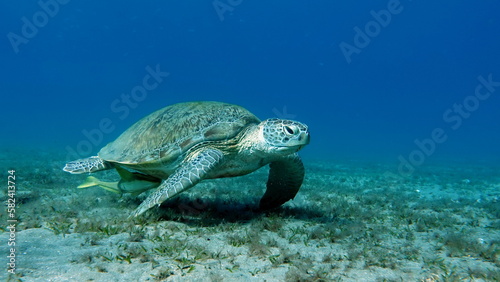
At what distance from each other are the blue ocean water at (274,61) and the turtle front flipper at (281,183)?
241ft

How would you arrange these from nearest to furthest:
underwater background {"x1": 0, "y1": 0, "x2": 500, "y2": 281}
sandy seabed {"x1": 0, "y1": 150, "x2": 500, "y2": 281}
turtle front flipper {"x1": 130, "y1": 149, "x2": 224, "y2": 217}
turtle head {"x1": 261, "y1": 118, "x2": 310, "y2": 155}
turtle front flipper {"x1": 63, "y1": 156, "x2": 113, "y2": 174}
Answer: sandy seabed {"x1": 0, "y1": 150, "x2": 500, "y2": 281}
turtle front flipper {"x1": 130, "y1": 149, "x2": 224, "y2": 217}
turtle head {"x1": 261, "y1": 118, "x2": 310, "y2": 155}
turtle front flipper {"x1": 63, "y1": 156, "x2": 113, "y2": 174}
underwater background {"x1": 0, "y1": 0, "x2": 500, "y2": 281}

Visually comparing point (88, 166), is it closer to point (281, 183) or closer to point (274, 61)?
point (281, 183)

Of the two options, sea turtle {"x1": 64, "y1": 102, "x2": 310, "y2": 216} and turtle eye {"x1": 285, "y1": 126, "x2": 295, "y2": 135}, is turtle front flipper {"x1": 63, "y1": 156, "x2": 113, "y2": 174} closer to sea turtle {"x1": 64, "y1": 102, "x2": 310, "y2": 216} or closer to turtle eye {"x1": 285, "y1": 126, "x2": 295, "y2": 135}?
sea turtle {"x1": 64, "y1": 102, "x2": 310, "y2": 216}

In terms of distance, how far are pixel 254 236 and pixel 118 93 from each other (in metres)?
162

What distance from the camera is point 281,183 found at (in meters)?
5.58

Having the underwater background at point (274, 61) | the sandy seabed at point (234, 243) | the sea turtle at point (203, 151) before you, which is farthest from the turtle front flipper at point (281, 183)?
the underwater background at point (274, 61)

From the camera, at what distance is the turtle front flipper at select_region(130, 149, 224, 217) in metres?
3.99

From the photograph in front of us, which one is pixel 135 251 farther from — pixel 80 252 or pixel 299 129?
pixel 299 129

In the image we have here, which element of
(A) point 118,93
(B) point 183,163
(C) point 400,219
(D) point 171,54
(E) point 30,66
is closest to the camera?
(B) point 183,163

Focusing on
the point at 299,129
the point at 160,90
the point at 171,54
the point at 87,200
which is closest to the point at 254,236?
the point at 299,129

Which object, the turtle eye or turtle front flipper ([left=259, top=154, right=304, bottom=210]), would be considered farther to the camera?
turtle front flipper ([left=259, top=154, right=304, bottom=210])

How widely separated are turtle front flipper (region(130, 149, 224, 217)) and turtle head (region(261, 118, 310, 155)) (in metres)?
0.88

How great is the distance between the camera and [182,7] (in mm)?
94250

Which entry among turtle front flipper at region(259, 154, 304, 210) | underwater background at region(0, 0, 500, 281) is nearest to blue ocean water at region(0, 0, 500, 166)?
underwater background at region(0, 0, 500, 281)
